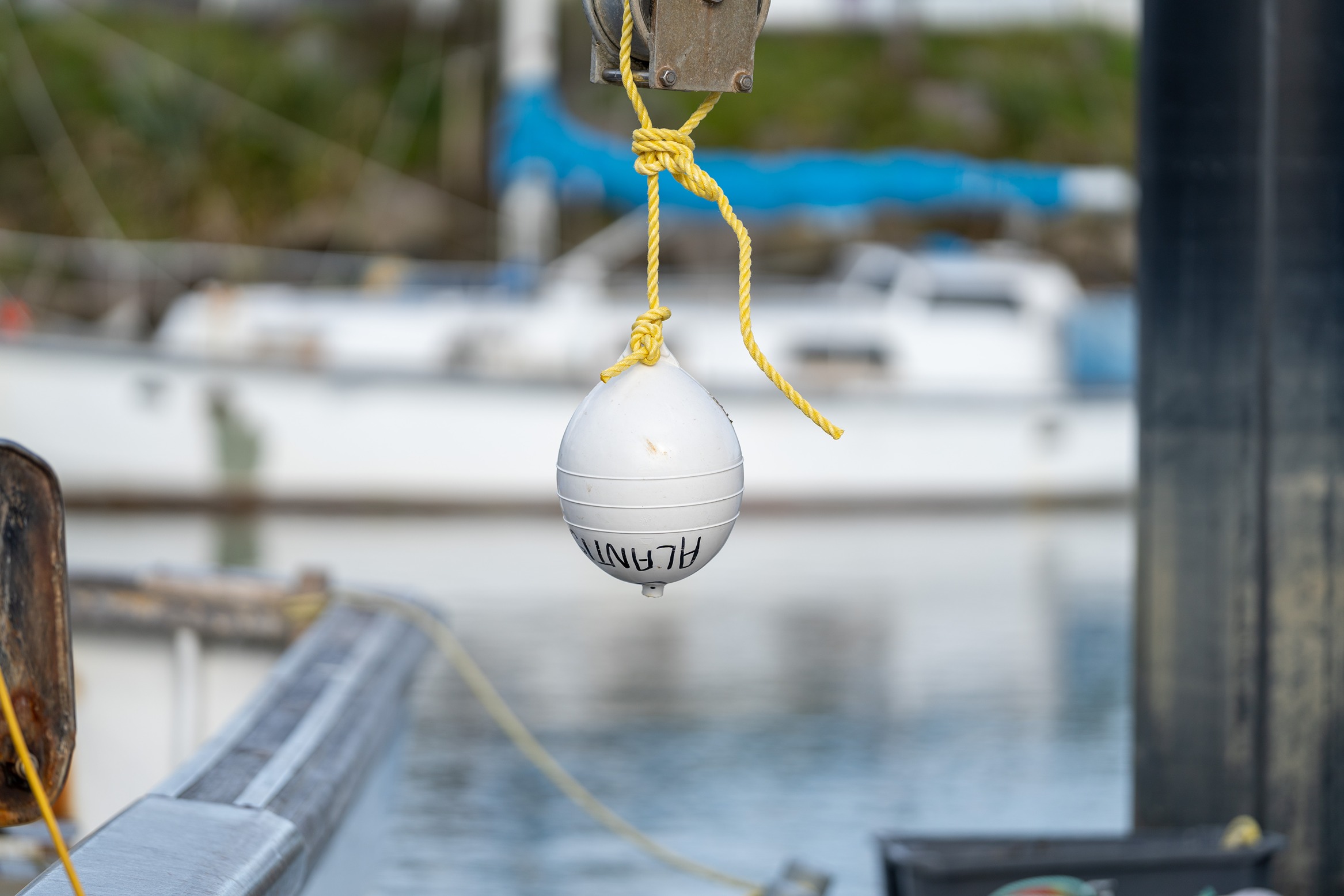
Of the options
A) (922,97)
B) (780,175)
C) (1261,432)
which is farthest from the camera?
(922,97)

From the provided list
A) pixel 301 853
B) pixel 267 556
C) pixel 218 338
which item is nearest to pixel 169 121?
pixel 218 338

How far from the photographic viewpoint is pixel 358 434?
13375 mm

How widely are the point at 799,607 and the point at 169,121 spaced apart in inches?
588

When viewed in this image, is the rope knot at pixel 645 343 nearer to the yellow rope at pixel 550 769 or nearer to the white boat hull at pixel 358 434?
the yellow rope at pixel 550 769

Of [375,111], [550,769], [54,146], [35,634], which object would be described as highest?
[375,111]

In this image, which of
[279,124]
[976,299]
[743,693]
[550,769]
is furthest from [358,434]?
[279,124]

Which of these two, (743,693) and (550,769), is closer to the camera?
(550,769)

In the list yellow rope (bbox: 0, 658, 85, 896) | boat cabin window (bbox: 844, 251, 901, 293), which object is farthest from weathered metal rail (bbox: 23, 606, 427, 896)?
boat cabin window (bbox: 844, 251, 901, 293)

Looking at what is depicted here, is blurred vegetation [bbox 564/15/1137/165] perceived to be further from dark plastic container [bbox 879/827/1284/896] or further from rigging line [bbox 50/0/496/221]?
dark plastic container [bbox 879/827/1284/896]

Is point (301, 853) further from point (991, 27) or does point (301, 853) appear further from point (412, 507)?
point (991, 27)

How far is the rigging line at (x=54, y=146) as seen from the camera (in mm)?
20797

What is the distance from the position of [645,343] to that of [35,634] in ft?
3.17

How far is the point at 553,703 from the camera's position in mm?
7191

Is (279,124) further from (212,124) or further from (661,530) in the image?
(661,530)
